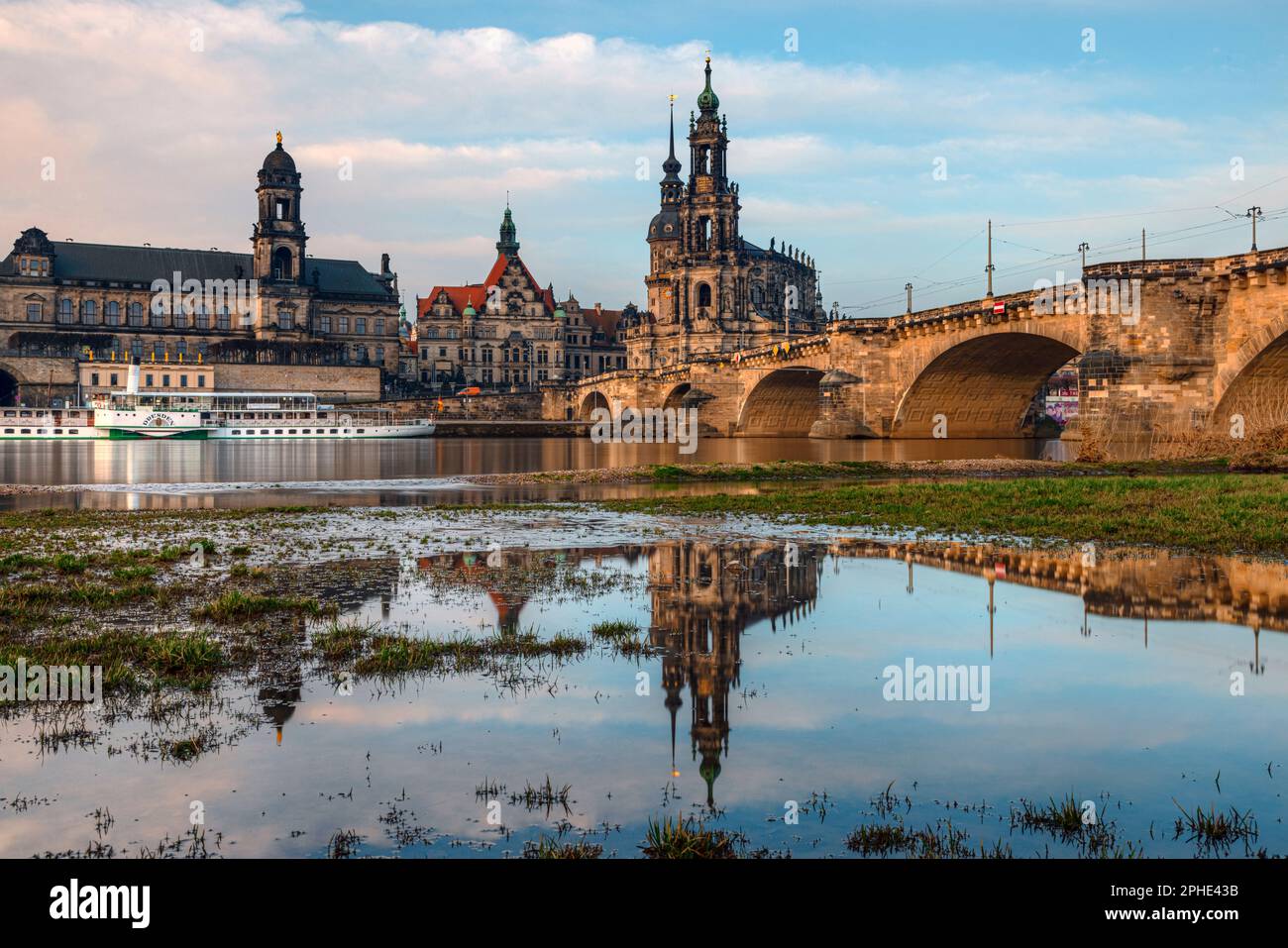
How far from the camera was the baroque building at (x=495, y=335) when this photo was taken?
159 meters

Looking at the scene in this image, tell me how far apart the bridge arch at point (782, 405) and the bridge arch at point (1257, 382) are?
4693 centimetres

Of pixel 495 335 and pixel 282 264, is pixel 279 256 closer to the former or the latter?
pixel 282 264

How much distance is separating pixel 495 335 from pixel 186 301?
137ft

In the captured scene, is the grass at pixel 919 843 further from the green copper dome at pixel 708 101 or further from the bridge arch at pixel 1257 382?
the green copper dome at pixel 708 101

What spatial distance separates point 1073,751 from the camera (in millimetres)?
6941

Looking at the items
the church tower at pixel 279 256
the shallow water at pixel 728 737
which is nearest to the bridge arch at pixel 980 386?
the shallow water at pixel 728 737

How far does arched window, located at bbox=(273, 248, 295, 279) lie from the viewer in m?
142

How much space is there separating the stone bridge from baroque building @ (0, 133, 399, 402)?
6109 centimetres

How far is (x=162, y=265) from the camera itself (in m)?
144

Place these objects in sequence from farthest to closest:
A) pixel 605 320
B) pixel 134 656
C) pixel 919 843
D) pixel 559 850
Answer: pixel 605 320
pixel 134 656
pixel 919 843
pixel 559 850

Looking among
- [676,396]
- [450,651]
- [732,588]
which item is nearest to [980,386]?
[676,396]
